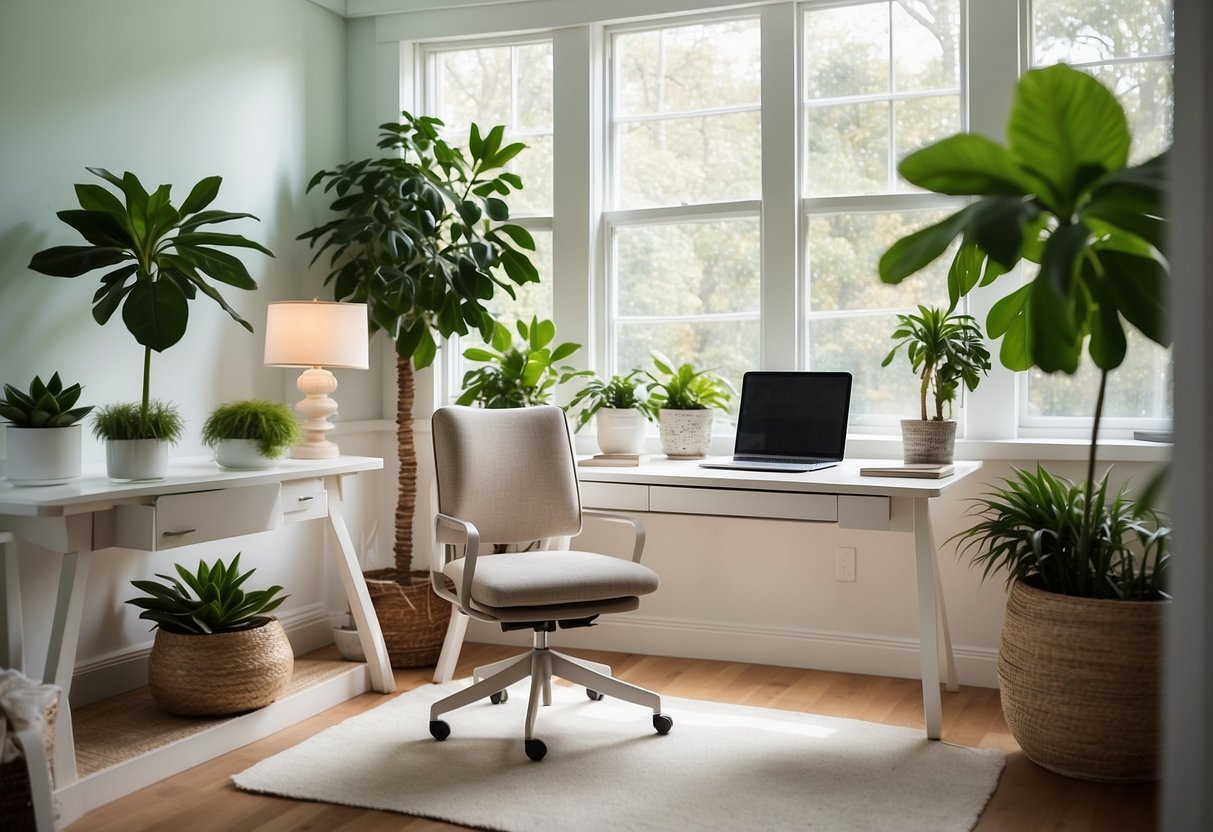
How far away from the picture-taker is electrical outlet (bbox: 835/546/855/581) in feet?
12.0

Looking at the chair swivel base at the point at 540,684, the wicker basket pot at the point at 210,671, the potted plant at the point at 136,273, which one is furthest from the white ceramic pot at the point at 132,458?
the chair swivel base at the point at 540,684

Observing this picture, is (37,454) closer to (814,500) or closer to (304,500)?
(304,500)

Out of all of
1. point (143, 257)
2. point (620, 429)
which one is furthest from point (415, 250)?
point (143, 257)

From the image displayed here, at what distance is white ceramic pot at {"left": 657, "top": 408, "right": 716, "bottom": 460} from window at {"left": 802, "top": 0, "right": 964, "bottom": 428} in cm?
44

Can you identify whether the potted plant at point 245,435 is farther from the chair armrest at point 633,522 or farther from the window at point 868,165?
the window at point 868,165

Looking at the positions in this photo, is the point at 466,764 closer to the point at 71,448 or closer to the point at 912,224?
the point at 71,448

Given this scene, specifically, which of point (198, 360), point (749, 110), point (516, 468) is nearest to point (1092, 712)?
point (516, 468)

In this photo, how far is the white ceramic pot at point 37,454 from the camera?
2.62m

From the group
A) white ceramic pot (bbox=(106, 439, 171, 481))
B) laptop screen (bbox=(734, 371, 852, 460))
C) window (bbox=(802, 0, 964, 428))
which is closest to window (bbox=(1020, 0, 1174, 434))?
window (bbox=(802, 0, 964, 428))

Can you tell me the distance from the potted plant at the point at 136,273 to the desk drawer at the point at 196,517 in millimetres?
140

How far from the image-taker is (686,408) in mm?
3676

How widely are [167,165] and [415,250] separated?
2.77ft

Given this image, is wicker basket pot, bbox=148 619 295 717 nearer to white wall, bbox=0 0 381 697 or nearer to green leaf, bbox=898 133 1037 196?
white wall, bbox=0 0 381 697

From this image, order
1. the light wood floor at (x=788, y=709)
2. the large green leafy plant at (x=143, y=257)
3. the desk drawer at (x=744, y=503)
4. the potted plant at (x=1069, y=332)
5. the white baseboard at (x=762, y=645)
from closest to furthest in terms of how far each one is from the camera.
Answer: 1. the potted plant at (x=1069, y=332)
2. the light wood floor at (x=788, y=709)
3. the large green leafy plant at (x=143, y=257)
4. the desk drawer at (x=744, y=503)
5. the white baseboard at (x=762, y=645)
